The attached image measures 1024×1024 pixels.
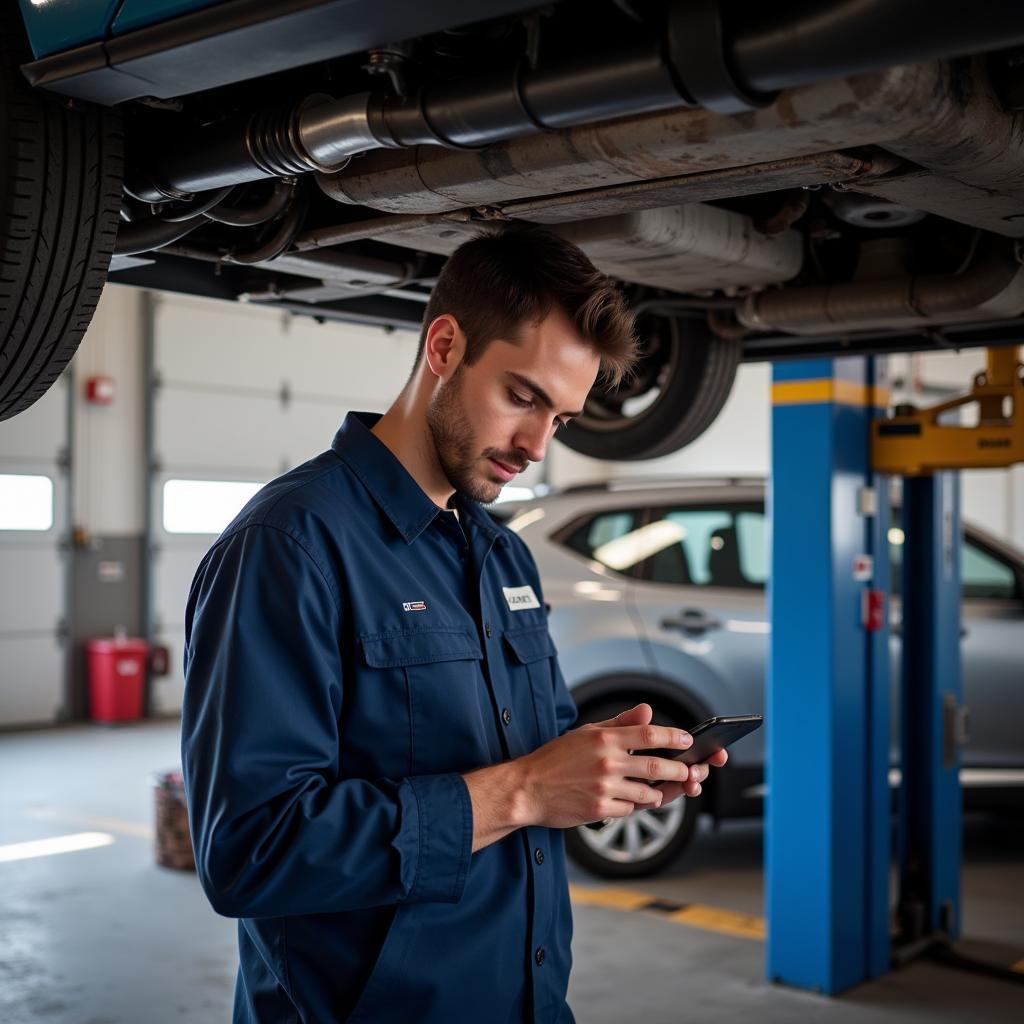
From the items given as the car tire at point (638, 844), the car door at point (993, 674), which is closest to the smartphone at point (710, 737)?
the car tire at point (638, 844)

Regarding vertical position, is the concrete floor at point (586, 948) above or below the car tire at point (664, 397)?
below

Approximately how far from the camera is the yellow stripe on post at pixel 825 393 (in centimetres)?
393

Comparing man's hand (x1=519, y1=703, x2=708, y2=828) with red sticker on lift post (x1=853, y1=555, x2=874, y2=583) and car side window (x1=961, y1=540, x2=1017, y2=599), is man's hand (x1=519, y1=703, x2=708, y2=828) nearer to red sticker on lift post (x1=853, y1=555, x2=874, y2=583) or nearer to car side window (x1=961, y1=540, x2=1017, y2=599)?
red sticker on lift post (x1=853, y1=555, x2=874, y2=583)

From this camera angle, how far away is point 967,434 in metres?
3.83

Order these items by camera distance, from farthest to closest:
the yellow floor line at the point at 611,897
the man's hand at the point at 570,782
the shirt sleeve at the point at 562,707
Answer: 1. the yellow floor line at the point at 611,897
2. the shirt sleeve at the point at 562,707
3. the man's hand at the point at 570,782

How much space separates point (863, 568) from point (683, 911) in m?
1.66

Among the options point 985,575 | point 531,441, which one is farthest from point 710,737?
point 985,575

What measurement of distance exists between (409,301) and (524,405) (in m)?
1.45

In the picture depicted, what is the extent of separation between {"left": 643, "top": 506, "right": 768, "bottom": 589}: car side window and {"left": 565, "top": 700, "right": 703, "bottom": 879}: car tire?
72 cm

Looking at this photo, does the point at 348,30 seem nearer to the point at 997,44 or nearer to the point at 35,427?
the point at 997,44

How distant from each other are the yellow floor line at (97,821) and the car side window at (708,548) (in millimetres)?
2869

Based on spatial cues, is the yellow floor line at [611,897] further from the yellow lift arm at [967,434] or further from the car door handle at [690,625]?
the yellow lift arm at [967,434]

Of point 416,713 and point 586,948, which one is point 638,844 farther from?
point 416,713

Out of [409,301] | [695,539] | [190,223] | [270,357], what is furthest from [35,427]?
[190,223]
